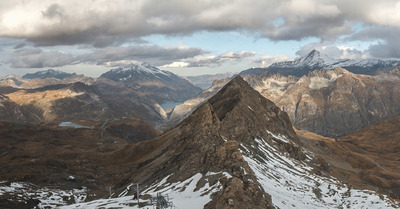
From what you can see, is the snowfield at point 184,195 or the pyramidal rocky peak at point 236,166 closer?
the snowfield at point 184,195

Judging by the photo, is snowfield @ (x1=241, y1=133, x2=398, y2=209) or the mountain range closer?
the mountain range

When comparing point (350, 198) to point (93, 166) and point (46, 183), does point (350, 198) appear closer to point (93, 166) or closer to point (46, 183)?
point (46, 183)

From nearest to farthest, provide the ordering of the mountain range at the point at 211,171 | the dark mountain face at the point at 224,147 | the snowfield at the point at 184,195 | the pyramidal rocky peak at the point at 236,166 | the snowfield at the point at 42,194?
the dark mountain face at the point at 224,147, the snowfield at the point at 184,195, the pyramidal rocky peak at the point at 236,166, the mountain range at the point at 211,171, the snowfield at the point at 42,194

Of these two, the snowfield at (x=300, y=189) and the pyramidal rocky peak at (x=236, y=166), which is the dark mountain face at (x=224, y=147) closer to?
the pyramidal rocky peak at (x=236, y=166)

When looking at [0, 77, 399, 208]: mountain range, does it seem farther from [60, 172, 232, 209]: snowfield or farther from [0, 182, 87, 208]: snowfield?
[0, 182, 87, 208]: snowfield

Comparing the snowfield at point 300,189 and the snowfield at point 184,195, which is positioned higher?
the snowfield at point 184,195

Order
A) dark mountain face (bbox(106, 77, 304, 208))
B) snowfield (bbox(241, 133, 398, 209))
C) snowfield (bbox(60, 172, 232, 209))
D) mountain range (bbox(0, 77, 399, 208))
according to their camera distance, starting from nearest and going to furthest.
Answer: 1. dark mountain face (bbox(106, 77, 304, 208))
2. snowfield (bbox(60, 172, 232, 209))
3. mountain range (bbox(0, 77, 399, 208))
4. snowfield (bbox(241, 133, 398, 209))

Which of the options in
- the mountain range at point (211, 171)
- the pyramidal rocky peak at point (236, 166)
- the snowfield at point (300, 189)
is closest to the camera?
the pyramidal rocky peak at point (236, 166)

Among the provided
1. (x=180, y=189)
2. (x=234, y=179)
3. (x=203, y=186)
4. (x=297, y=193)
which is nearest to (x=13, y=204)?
(x=180, y=189)

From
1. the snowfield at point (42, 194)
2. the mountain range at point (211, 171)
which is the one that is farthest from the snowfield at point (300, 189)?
the snowfield at point (42, 194)

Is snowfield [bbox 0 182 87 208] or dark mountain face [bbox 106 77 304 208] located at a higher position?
dark mountain face [bbox 106 77 304 208]

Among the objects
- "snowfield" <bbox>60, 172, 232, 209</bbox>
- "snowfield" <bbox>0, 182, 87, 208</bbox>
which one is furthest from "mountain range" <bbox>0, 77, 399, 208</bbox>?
"snowfield" <bbox>0, 182, 87, 208</bbox>
